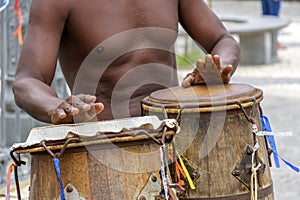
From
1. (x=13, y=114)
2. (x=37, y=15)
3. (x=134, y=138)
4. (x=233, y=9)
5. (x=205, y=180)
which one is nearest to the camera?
(x=134, y=138)

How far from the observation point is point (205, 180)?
2846 mm

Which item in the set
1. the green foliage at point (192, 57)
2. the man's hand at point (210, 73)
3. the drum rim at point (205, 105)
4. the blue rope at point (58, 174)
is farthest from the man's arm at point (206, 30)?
the green foliage at point (192, 57)

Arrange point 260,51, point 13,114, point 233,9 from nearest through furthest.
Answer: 1. point 13,114
2. point 260,51
3. point 233,9

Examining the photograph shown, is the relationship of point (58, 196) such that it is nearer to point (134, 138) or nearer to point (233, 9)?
point (134, 138)

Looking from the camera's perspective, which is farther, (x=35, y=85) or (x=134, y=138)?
(x=35, y=85)

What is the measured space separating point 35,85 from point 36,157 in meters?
0.51

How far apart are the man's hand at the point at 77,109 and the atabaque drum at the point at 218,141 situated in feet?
1.37

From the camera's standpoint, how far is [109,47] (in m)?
3.22

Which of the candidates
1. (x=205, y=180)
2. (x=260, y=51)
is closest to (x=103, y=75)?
(x=205, y=180)

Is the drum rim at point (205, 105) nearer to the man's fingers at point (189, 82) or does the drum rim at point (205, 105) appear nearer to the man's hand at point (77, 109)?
the man's fingers at point (189, 82)

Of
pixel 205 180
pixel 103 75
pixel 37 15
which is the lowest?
pixel 205 180

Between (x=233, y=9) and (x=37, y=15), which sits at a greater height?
(x=233, y=9)

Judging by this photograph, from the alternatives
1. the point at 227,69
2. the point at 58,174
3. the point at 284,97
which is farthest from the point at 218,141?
the point at 284,97

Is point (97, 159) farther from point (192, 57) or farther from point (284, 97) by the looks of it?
point (192, 57)
